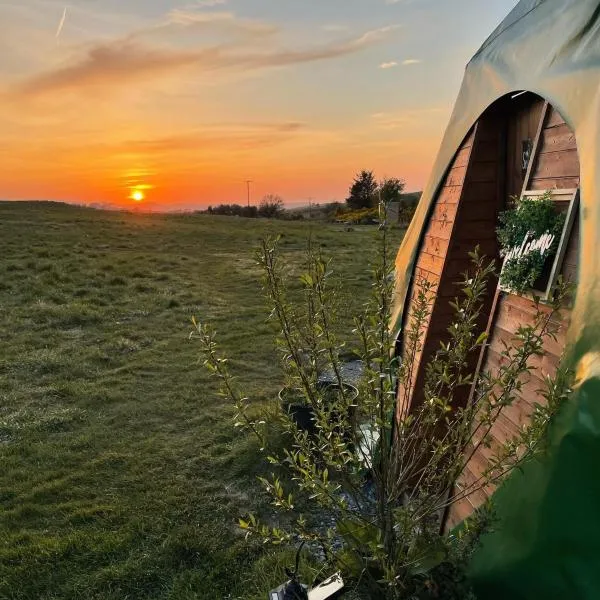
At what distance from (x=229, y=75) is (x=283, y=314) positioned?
11.6 meters

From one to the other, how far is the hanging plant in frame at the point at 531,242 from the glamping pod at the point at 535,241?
3 cm

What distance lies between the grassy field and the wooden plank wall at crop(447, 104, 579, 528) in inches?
41.8

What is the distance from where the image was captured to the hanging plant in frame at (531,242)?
2.75 m

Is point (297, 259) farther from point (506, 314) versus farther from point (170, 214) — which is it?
point (170, 214)

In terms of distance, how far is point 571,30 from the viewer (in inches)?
109

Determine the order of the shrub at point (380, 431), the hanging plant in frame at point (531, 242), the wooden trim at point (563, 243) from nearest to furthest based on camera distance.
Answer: the shrub at point (380, 431), the wooden trim at point (563, 243), the hanging plant in frame at point (531, 242)

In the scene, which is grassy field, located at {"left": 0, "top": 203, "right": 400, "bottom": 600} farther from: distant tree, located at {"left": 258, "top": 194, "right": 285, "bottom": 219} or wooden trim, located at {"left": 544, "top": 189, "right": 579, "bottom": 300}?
distant tree, located at {"left": 258, "top": 194, "right": 285, "bottom": 219}

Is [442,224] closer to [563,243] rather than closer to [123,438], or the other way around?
[563,243]

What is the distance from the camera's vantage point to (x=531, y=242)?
289cm

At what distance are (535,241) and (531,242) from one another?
3 centimetres

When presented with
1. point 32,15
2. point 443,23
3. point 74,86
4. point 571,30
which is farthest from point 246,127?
point 571,30

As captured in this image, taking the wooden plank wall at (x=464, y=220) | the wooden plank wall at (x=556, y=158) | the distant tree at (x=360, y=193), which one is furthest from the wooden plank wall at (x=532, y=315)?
the distant tree at (x=360, y=193)

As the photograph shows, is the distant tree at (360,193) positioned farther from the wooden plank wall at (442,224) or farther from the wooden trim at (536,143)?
the wooden trim at (536,143)

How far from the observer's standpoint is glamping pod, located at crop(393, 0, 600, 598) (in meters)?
2.20
